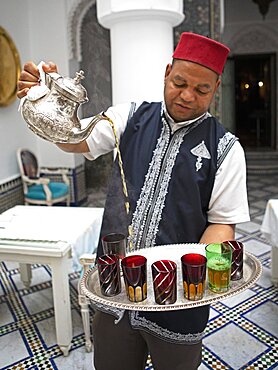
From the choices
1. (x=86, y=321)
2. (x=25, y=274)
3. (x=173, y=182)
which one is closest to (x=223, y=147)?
(x=173, y=182)

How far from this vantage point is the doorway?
28.1 ft

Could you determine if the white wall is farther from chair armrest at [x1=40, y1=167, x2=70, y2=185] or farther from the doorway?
the doorway

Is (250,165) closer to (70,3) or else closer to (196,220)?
(70,3)

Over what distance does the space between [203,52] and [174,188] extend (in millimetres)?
386

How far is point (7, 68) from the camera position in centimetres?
449

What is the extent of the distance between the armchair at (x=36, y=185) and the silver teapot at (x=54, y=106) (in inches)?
133

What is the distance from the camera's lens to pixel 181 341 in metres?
1.23

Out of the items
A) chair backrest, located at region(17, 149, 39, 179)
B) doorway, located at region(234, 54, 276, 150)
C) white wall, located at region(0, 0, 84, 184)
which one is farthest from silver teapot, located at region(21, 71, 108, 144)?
doorway, located at region(234, 54, 276, 150)

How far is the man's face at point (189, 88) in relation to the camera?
113 centimetres

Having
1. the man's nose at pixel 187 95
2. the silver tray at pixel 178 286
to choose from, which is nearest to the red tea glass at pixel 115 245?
the silver tray at pixel 178 286

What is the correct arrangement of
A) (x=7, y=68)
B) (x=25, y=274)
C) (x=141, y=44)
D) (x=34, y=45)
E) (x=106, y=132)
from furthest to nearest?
(x=34, y=45) < (x=7, y=68) < (x=25, y=274) < (x=141, y=44) < (x=106, y=132)

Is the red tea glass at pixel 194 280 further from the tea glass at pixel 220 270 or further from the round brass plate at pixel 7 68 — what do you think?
the round brass plate at pixel 7 68

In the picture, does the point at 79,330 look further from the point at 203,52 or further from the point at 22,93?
the point at 203,52

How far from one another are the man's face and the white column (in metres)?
1.46
